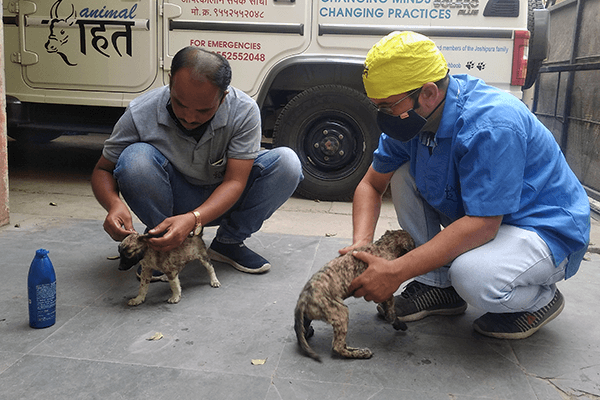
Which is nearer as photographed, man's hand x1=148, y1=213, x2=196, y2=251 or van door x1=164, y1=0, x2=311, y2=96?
man's hand x1=148, y1=213, x2=196, y2=251

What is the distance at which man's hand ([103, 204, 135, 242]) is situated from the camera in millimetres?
2818

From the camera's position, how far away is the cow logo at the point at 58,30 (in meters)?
5.43

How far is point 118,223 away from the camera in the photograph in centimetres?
285

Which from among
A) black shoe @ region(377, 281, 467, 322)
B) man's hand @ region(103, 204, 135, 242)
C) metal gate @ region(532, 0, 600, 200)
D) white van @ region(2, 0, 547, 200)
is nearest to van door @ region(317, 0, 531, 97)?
white van @ region(2, 0, 547, 200)

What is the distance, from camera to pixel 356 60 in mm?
5172

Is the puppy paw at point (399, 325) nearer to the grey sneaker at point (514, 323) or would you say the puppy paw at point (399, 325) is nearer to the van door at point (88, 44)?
the grey sneaker at point (514, 323)

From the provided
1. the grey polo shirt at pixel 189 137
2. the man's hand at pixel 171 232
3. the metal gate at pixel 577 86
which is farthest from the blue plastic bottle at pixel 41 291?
the metal gate at pixel 577 86

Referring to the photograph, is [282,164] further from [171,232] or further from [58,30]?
[58,30]

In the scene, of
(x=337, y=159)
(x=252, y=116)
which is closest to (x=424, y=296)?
(x=252, y=116)

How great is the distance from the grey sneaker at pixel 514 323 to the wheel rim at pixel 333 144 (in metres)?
3.08

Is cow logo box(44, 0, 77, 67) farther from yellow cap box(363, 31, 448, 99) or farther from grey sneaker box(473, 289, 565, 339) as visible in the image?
grey sneaker box(473, 289, 565, 339)

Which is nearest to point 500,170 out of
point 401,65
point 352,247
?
point 401,65

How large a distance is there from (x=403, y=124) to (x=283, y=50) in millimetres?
3103

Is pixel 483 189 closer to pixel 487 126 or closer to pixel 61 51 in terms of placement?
pixel 487 126
